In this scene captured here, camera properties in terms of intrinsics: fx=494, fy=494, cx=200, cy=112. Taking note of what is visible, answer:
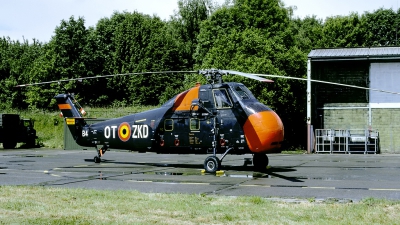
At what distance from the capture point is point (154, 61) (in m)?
70.6

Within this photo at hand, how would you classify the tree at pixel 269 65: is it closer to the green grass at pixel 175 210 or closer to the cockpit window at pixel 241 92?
the cockpit window at pixel 241 92

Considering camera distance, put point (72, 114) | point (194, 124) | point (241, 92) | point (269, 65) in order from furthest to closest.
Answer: point (269, 65), point (72, 114), point (194, 124), point (241, 92)

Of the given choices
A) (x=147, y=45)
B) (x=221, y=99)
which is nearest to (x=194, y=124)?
(x=221, y=99)

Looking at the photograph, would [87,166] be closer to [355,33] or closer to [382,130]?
[382,130]

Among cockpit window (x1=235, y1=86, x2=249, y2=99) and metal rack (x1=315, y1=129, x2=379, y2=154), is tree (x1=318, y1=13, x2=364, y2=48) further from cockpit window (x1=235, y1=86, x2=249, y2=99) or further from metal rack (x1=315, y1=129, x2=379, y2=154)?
cockpit window (x1=235, y1=86, x2=249, y2=99)

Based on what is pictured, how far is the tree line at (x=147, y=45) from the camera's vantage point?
196ft

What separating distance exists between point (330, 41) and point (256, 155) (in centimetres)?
5185

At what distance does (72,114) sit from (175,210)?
572 inches

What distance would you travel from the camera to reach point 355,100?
1431 inches

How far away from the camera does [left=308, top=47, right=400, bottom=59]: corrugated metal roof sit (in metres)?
34.9

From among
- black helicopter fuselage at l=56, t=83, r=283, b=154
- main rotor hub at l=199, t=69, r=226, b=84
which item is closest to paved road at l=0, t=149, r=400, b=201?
black helicopter fuselage at l=56, t=83, r=283, b=154

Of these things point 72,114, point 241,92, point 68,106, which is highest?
point 241,92

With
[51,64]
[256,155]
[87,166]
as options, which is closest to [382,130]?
[256,155]

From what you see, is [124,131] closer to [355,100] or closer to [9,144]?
[355,100]
